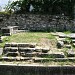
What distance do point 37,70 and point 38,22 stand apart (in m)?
9.41

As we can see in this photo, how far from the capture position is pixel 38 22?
52.3 ft

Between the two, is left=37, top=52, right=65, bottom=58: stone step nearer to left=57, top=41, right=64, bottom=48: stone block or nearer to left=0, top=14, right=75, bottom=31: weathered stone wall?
left=57, top=41, right=64, bottom=48: stone block

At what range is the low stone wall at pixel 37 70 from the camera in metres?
6.68

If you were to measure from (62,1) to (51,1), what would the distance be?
0.69m

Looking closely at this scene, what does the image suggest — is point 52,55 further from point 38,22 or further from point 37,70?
point 38,22

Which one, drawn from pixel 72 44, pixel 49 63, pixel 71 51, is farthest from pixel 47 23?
pixel 49 63

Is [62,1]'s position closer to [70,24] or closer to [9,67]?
[70,24]

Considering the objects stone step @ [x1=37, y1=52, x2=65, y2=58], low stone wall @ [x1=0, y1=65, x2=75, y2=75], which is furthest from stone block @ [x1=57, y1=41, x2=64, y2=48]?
low stone wall @ [x1=0, y1=65, x2=75, y2=75]

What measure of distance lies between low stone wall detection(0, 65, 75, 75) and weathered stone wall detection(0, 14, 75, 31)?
29.9 feet

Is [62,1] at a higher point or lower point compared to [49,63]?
higher

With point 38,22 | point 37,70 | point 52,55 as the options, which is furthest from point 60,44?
point 38,22

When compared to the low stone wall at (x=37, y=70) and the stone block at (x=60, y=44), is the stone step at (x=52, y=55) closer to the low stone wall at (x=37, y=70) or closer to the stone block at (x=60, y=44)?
the low stone wall at (x=37, y=70)

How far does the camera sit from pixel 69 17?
53.1 ft

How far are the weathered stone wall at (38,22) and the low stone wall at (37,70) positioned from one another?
9.11 meters
